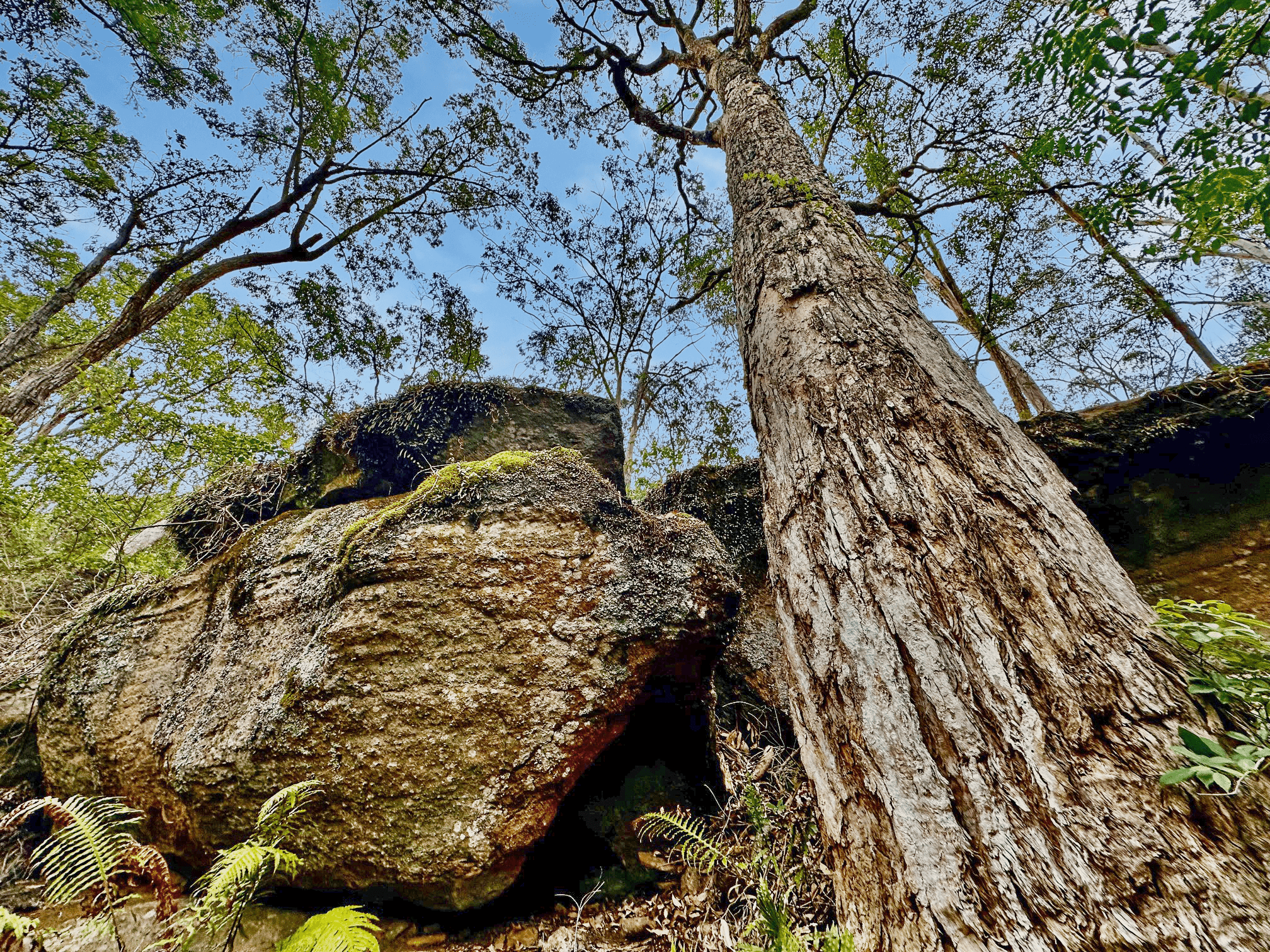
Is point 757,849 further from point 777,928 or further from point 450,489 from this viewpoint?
point 450,489

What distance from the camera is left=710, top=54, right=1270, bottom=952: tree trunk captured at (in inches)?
29.8

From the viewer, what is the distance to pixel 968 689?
1.03m

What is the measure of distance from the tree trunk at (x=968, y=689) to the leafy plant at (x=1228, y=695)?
3 cm

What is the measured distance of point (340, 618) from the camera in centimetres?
283

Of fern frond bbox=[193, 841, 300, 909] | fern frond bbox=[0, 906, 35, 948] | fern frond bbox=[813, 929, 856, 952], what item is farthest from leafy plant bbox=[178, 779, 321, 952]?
fern frond bbox=[813, 929, 856, 952]

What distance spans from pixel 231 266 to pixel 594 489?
26.1 feet

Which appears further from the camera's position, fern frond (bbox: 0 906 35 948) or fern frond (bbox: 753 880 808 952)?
fern frond (bbox: 0 906 35 948)

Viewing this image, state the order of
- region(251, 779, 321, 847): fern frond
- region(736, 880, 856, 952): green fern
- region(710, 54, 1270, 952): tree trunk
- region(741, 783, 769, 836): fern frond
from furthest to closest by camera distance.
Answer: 1. region(741, 783, 769, 836): fern frond
2. region(251, 779, 321, 847): fern frond
3. region(736, 880, 856, 952): green fern
4. region(710, 54, 1270, 952): tree trunk

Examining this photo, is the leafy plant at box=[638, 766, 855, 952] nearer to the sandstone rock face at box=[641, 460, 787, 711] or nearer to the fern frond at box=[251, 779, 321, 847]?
the sandstone rock face at box=[641, 460, 787, 711]

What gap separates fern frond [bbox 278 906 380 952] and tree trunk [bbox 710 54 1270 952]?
2.01 m

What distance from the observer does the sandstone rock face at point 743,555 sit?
150 inches

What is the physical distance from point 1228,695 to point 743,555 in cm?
375

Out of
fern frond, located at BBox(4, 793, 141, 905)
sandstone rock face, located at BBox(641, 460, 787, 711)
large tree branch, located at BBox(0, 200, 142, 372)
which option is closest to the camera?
fern frond, located at BBox(4, 793, 141, 905)

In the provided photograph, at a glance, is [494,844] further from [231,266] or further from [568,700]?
[231,266]
